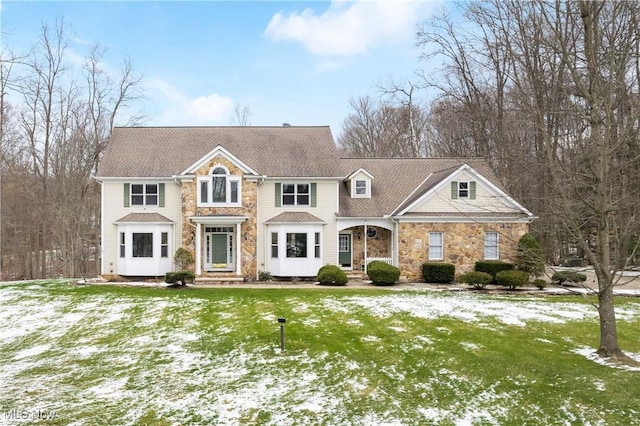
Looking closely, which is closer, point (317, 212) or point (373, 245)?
point (317, 212)

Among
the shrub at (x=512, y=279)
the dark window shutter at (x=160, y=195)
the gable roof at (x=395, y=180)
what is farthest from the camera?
the gable roof at (x=395, y=180)

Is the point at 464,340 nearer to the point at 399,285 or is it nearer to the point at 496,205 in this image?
the point at 399,285

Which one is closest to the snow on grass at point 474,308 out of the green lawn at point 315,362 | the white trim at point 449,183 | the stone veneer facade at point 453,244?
the green lawn at point 315,362

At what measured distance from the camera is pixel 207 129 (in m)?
25.5

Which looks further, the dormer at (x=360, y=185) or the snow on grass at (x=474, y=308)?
the dormer at (x=360, y=185)

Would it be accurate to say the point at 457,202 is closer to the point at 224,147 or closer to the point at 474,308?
the point at 474,308

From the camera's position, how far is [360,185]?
24.0 meters

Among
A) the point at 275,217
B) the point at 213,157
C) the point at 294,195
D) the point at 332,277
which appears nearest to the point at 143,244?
the point at 213,157

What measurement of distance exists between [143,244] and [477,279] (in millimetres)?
15911

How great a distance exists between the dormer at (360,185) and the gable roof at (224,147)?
64.5 inches

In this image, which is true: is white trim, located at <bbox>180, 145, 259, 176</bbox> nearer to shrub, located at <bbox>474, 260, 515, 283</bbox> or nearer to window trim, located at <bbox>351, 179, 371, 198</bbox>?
window trim, located at <bbox>351, 179, 371, 198</bbox>

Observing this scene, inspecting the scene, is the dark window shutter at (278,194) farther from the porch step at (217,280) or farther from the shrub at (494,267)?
the shrub at (494,267)

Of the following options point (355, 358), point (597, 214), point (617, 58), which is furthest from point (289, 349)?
point (617, 58)

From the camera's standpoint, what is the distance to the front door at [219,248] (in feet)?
72.2
